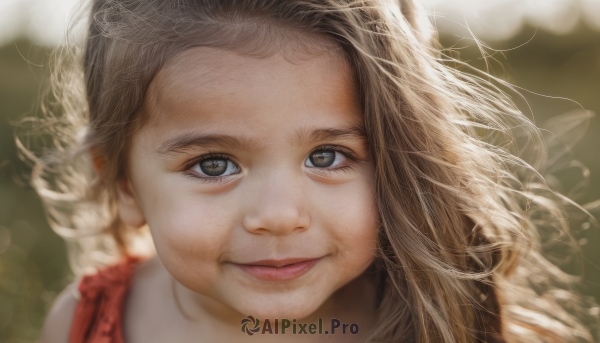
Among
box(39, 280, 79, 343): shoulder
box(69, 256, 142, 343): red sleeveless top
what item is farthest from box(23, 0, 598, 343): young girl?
box(39, 280, 79, 343): shoulder

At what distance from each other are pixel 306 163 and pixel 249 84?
23cm

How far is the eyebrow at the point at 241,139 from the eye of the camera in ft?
4.57

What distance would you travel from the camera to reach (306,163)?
1457 millimetres

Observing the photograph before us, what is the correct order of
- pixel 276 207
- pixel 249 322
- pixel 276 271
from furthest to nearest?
pixel 249 322, pixel 276 271, pixel 276 207

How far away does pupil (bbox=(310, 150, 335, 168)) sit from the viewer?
1.47m

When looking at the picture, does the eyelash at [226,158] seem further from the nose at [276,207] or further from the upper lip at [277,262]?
the upper lip at [277,262]

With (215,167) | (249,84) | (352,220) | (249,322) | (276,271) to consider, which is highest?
(249,84)

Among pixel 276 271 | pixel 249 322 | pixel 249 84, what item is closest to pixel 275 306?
pixel 276 271

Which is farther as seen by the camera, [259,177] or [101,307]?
[101,307]

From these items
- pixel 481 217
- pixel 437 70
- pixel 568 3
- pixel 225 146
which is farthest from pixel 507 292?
pixel 568 3

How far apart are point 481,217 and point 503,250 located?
16 cm

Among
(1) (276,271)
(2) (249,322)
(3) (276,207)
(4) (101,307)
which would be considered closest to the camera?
(3) (276,207)

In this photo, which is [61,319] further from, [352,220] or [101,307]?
[352,220]

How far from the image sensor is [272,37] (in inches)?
55.1
